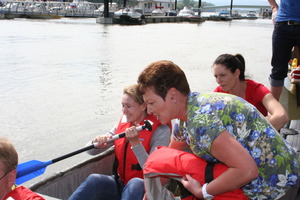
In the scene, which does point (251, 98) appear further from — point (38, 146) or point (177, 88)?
point (38, 146)

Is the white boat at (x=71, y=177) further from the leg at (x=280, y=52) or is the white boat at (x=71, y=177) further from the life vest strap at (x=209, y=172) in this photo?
the leg at (x=280, y=52)

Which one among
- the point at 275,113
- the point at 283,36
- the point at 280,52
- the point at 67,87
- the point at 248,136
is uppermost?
the point at 283,36

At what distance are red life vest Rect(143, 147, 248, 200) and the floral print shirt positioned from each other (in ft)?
0.16

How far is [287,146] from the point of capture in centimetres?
181

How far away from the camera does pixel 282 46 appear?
3609 millimetres

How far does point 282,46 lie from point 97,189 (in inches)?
87.4

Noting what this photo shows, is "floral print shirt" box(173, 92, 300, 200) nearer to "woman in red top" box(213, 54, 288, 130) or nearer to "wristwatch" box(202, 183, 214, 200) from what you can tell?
"wristwatch" box(202, 183, 214, 200)

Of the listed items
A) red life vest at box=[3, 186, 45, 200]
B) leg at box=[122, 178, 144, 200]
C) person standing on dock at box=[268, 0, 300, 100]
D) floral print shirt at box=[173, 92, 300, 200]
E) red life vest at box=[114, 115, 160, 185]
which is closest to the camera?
floral print shirt at box=[173, 92, 300, 200]

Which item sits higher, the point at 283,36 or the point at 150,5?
the point at 150,5

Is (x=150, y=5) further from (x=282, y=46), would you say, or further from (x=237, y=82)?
(x=237, y=82)

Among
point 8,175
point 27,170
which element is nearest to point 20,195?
point 8,175

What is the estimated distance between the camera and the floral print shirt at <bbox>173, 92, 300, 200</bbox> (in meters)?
1.64

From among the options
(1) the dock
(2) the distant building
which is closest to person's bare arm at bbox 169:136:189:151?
(1) the dock

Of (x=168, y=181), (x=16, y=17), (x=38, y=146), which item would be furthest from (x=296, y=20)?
(x=16, y=17)
